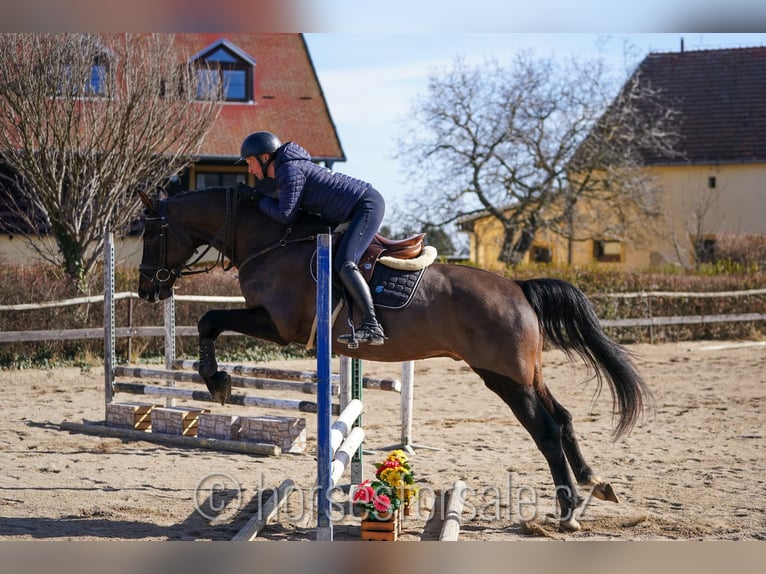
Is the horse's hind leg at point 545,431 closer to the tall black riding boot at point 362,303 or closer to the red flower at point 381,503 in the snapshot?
the tall black riding boot at point 362,303

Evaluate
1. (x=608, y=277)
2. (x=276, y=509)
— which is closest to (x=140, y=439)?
(x=276, y=509)

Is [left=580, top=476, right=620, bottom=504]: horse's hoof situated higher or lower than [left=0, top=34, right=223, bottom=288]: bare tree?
lower

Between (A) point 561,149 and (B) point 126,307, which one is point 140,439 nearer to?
(B) point 126,307

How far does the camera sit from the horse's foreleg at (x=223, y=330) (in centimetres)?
561

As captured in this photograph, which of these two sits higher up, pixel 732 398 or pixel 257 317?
pixel 257 317

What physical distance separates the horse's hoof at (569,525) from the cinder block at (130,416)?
460cm

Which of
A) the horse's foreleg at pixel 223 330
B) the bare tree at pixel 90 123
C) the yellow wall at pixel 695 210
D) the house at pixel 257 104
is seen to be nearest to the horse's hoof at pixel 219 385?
the horse's foreleg at pixel 223 330

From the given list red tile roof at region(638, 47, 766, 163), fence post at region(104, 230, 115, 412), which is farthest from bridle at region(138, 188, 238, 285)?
red tile roof at region(638, 47, 766, 163)

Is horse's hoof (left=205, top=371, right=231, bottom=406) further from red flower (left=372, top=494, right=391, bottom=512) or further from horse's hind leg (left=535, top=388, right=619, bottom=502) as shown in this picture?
horse's hind leg (left=535, top=388, right=619, bottom=502)

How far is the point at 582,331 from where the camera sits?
570cm

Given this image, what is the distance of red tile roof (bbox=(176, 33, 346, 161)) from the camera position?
22.6 m

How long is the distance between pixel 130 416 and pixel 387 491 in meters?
4.08

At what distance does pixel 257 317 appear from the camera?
5.63m

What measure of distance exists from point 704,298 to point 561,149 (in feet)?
25.0
